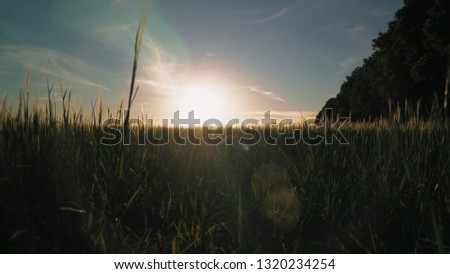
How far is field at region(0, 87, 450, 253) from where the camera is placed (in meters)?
1.83

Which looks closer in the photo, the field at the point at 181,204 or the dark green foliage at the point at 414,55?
the field at the point at 181,204

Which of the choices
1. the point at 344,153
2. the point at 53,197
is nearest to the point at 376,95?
the point at 344,153

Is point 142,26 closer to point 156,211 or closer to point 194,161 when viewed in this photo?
point 156,211

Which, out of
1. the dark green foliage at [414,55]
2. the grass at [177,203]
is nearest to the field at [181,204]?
the grass at [177,203]

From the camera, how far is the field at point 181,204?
1.83 meters

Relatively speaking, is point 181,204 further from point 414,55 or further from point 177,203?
point 414,55

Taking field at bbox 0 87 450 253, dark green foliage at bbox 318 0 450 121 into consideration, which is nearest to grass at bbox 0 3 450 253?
field at bbox 0 87 450 253

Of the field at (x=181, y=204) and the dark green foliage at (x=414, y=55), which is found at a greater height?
the dark green foliage at (x=414, y=55)

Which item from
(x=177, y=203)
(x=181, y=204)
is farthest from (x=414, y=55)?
(x=181, y=204)

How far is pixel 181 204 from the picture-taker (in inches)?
81.7

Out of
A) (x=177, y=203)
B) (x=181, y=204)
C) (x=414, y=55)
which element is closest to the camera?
(x=181, y=204)

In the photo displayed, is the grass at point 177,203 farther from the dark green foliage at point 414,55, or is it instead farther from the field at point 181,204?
the dark green foliage at point 414,55

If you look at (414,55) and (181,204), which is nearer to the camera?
(181,204)
